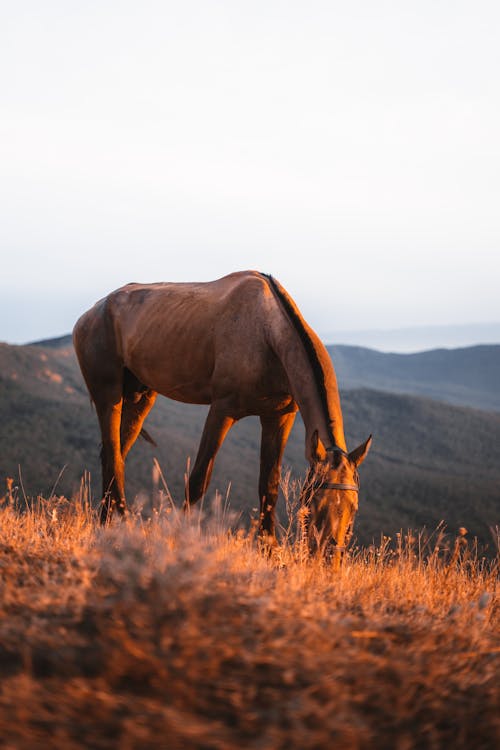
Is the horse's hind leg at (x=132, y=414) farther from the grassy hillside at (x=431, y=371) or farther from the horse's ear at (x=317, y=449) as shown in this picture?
the grassy hillside at (x=431, y=371)

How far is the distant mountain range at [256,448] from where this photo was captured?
35938 mm

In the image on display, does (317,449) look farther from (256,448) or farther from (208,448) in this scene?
(256,448)

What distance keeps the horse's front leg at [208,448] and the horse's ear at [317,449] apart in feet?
3.84

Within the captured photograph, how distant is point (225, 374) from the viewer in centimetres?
598

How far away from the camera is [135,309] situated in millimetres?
7371

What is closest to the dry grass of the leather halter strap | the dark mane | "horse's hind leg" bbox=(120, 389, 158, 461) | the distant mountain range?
the leather halter strap

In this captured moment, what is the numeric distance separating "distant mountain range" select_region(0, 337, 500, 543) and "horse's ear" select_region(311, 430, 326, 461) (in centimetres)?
1685

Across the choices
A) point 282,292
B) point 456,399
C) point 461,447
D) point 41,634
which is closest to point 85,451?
point 461,447

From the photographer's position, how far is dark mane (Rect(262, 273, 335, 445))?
17.4 ft

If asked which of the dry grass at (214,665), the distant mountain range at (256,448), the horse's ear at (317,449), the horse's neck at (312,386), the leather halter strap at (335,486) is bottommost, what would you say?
the distant mountain range at (256,448)

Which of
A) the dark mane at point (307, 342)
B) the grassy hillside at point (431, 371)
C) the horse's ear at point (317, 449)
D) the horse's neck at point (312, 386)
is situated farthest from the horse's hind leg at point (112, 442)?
the grassy hillside at point (431, 371)

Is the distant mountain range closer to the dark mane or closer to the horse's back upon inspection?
the horse's back

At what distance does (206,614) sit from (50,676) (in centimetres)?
62

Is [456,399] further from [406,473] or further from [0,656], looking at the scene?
[0,656]
